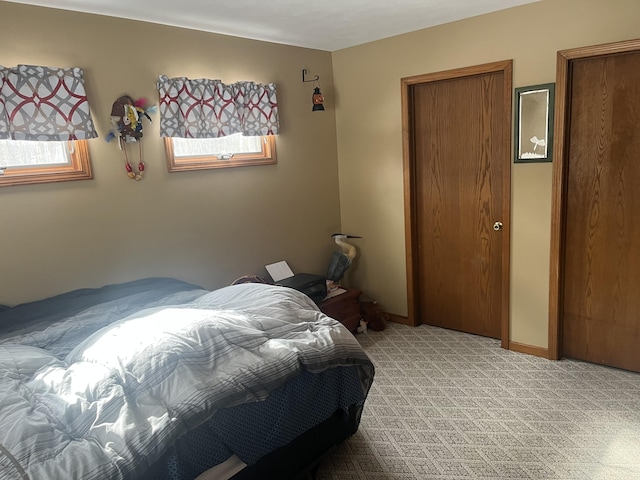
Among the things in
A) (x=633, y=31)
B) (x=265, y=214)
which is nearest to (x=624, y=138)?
(x=633, y=31)

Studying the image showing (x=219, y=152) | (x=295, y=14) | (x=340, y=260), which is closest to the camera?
(x=295, y=14)

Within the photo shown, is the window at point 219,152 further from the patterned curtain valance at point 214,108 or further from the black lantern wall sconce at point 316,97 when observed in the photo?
the black lantern wall sconce at point 316,97

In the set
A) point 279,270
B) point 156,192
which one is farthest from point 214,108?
point 279,270

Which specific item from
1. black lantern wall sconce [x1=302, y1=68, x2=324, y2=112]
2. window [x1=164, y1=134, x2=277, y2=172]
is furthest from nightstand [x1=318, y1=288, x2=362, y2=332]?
black lantern wall sconce [x1=302, y1=68, x2=324, y2=112]

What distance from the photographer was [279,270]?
370 centimetres

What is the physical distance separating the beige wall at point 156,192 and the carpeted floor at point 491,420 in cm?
134

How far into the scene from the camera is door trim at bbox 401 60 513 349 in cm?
320

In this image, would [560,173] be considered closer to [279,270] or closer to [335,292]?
[335,292]

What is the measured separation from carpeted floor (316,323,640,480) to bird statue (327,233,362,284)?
0.77m

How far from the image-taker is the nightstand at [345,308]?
3643 millimetres

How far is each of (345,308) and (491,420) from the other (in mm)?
1461

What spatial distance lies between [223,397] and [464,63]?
278 centimetres

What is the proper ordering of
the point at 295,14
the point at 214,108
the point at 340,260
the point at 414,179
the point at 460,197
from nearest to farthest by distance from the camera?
the point at 295,14
the point at 214,108
the point at 460,197
the point at 414,179
the point at 340,260

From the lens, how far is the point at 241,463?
182 centimetres
